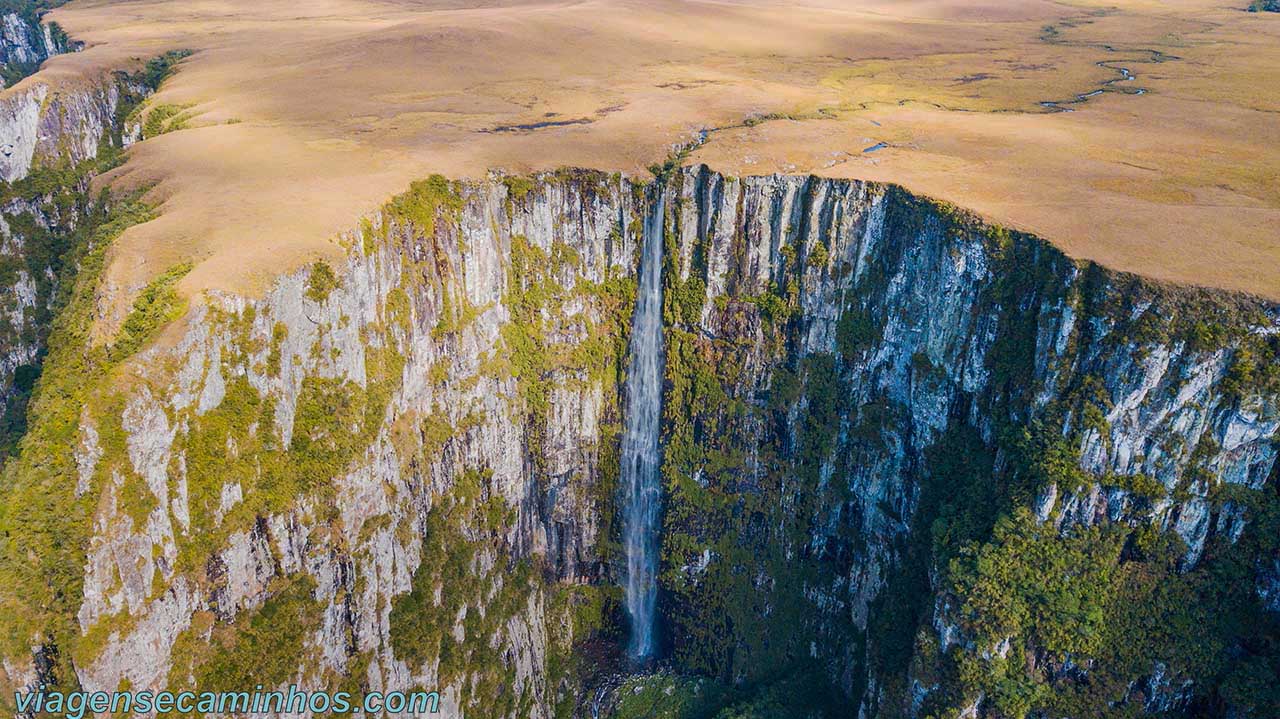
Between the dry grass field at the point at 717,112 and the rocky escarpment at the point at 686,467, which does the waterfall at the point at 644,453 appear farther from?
the dry grass field at the point at 717,112

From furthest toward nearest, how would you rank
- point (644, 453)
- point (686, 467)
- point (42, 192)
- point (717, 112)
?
point (42, 192), point (717, 112), point (644, 453), point (686, 467)

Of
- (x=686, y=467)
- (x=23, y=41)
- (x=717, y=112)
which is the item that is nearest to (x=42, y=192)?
(x=717, y=112)

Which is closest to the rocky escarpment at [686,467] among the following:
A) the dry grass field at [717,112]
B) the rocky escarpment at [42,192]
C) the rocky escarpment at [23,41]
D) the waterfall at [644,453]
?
the waterfall at [644,453]

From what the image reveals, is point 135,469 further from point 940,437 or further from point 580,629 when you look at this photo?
point 940,437

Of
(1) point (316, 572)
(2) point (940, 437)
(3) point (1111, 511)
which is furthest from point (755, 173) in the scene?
(1) point (316, 572)

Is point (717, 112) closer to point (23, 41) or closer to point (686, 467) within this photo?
point (686, 467)
